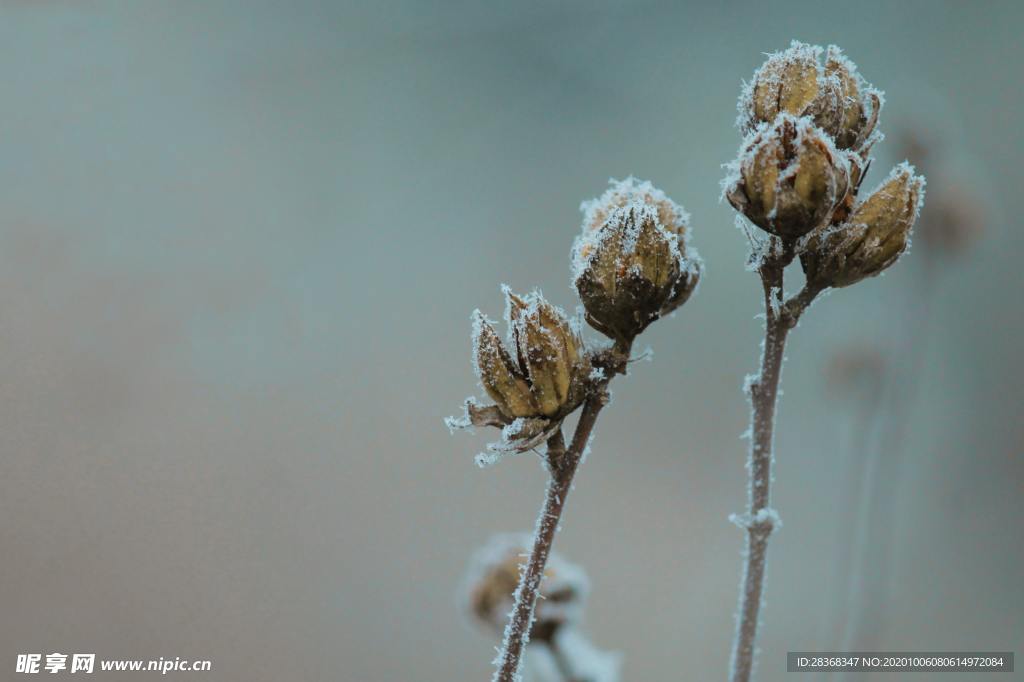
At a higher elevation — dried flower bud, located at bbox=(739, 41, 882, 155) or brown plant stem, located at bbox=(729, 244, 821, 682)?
dried flower bud, located at bbox=(739, 41, 882, 155)

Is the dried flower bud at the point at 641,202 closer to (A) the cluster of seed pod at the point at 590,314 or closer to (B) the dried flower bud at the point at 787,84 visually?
(A) the cluster of seed pod at the point at 590,314

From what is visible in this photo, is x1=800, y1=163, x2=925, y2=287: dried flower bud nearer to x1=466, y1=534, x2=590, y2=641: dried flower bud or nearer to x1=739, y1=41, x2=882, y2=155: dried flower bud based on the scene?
x1=739, y1=41, x2=882, y2=155: dried flower bud

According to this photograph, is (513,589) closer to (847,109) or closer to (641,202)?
(641,202)

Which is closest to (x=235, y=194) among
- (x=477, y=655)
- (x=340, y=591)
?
(x=340, y=591)

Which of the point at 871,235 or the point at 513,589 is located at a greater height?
the point at 871,235

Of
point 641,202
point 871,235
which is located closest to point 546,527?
point 641,202

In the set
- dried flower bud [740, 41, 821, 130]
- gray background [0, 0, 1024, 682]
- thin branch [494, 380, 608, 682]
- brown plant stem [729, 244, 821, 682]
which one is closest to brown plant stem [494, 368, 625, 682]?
thin branch [494, 380, 608, 682]
